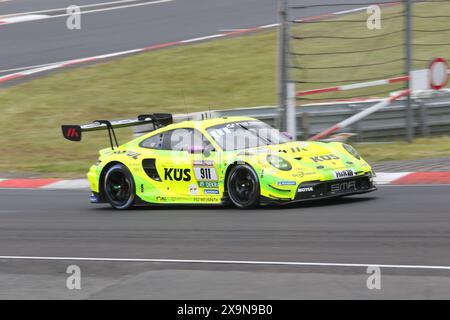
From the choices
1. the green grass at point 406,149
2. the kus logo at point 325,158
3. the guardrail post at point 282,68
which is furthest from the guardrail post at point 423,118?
the kus logo at point 325,158

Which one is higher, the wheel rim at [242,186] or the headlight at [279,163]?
the headlight at [279,163]

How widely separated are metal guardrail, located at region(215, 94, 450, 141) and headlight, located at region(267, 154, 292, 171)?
17.4ft

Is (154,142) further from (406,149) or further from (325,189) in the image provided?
(406,149)

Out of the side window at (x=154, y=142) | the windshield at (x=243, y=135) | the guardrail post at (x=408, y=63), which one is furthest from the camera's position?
the guardrail post at (x=408, y=63)

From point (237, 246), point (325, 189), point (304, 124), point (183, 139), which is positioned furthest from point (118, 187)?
point (304, 124)

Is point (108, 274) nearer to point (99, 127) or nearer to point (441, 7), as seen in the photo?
point (99, 127)

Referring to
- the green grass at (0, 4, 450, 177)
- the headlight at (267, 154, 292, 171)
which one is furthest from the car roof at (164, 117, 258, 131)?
the green grass at (0, 4, 450, 177)

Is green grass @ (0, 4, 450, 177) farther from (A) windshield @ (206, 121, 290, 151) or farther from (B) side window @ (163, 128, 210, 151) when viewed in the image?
(A) windshield @ (206, 121, 290, 151)

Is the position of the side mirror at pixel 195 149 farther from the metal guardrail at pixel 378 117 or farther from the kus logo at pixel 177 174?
the metal guardrail at pixel 378 117

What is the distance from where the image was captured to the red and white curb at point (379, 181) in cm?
1350

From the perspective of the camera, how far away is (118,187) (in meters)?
13.3

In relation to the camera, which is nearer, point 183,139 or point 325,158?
point 325,158

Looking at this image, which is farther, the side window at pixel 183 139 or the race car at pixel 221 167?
the side window at pixel 183 139

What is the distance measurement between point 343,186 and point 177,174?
7.19 feet
